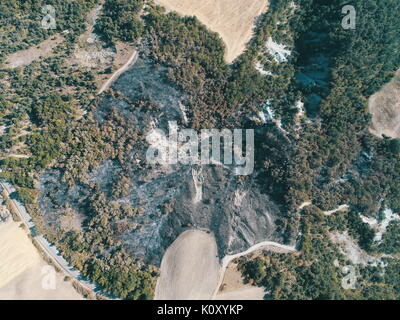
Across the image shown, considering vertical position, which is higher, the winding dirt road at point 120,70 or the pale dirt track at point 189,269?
the winding dirt road at point 120,70

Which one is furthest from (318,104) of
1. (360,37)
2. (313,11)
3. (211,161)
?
(211,161)

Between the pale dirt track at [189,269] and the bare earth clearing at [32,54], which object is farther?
the bare earth clearing at [32,54]

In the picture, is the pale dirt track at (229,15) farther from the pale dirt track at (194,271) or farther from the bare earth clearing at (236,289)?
the bare earth clearing at (236,289)

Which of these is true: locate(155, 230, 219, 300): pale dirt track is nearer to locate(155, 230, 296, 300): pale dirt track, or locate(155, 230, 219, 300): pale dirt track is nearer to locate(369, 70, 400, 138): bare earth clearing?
locate(155, 230, 296, 300): pale dirt track

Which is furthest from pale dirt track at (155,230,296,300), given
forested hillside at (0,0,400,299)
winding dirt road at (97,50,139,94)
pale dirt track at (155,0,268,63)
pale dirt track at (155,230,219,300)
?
pale dirt track at (155,0,268,63)

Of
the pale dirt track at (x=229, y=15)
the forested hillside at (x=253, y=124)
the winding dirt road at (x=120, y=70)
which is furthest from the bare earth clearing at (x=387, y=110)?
the winding dirt road at (x=120, y=70)

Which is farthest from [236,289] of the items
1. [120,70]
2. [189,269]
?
[120,70]
